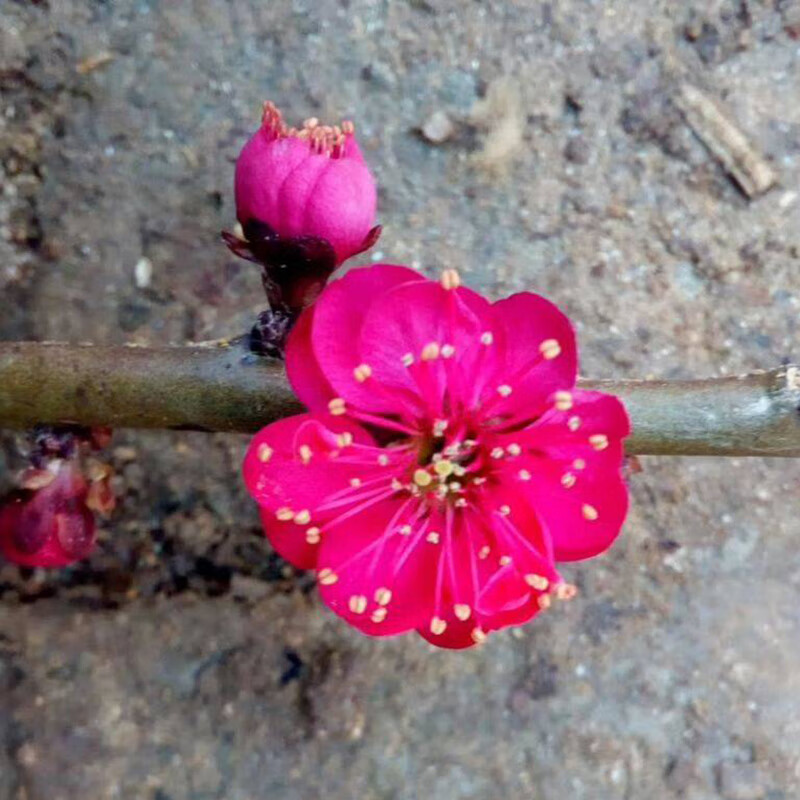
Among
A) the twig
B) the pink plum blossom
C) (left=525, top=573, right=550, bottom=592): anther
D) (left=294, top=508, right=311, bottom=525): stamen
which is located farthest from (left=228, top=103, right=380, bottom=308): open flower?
the twig

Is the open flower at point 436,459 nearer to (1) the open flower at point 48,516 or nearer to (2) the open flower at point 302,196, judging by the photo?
(2) the open flower at point 302,196

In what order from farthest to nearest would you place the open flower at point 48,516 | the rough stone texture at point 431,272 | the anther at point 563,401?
the rough stone texture at point 431,272 → the open flower at point 48,516 → the anther at point 563,401

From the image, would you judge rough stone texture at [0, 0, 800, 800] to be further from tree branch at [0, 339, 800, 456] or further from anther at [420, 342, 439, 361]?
anther at [420, 342, 439, 361]

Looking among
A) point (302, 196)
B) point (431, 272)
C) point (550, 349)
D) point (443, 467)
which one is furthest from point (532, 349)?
point (431, 272)

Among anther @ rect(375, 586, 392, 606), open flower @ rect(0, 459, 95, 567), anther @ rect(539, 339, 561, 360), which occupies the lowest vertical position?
open flower @ rect(0, 459, 95, 567)

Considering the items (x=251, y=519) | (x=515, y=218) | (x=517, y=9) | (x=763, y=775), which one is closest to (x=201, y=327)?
(x=251, y=519)

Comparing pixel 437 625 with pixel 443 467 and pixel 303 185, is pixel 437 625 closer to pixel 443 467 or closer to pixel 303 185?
pixel 443 467

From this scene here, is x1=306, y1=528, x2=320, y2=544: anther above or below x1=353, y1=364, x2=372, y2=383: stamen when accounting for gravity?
below

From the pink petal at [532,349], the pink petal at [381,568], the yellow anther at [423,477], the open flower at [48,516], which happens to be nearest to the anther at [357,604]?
the pink petal at [381,568]
